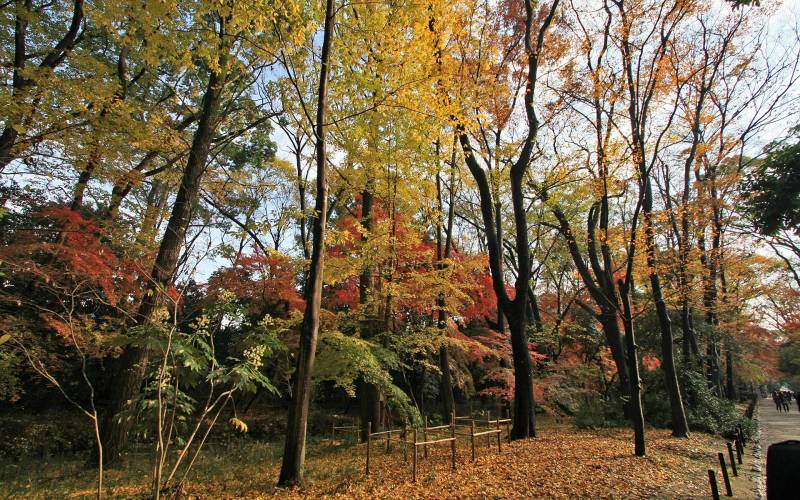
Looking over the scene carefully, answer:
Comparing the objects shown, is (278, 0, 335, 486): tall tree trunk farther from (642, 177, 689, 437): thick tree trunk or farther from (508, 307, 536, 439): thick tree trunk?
(642, 177, 689, 437): thick tree trunk

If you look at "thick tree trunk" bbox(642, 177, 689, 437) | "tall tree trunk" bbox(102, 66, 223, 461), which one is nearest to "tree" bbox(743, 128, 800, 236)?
"thick tree trunk" bbox(642, 177, 689, 437)

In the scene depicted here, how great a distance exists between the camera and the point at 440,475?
288 inches

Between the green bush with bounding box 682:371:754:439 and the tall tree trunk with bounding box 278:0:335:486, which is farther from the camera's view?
the green bush with bounding box 682:371:754:439

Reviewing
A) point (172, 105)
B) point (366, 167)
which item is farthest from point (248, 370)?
point (172, 105)

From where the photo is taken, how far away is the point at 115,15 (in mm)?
7160

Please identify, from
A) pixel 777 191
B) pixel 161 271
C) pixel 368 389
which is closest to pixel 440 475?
pixel 368 389

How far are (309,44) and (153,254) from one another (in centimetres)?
742

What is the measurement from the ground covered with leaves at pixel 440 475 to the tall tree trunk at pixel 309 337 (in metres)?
0.39

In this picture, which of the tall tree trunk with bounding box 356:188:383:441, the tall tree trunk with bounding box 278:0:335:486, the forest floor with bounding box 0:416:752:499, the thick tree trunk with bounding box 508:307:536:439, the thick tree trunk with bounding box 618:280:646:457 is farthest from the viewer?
the tall tree trunk with bounding box 356:188:383:441

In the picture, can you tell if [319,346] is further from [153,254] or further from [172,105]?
[172,105]

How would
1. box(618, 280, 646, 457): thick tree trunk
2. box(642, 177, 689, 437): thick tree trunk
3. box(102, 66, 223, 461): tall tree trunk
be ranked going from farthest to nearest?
box(642, 177, 689, 437): thick tree trunk → box(618, 280, 646, 457): thick tree trunk → box(102, 66, 223, 461): tall tree trunk

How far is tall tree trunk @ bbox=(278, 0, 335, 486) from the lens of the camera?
6031 mm

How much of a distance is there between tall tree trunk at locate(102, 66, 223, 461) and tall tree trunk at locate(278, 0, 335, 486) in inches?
96.3

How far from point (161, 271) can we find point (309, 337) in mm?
3371
